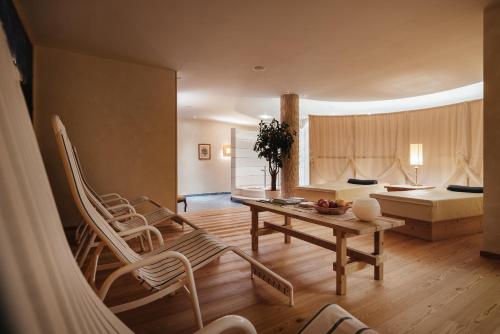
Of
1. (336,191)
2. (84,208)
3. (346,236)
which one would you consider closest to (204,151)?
(336,191)

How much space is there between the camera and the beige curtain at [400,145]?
17.7 feet

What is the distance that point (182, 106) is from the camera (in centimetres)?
696

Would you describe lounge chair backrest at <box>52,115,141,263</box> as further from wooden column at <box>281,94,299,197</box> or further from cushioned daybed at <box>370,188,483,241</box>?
wooden column at <box>281,94,299,197</box>

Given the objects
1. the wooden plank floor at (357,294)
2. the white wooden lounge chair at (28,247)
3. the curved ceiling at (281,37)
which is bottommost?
the wooden plank floor at (357,294)

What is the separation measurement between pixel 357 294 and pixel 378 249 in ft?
1.26

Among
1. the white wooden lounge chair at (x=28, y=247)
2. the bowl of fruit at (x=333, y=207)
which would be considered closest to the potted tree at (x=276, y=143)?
the bowl of fruit at (x=333, y=207)

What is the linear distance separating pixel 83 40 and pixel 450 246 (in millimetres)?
4930

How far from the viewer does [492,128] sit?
2576mm

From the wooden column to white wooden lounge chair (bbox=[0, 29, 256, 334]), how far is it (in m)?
5.36

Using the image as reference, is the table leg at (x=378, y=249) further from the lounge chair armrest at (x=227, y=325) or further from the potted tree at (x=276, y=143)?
the potted tree at (x=276, y=143)

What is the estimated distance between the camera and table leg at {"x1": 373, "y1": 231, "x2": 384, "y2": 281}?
2.01 meters

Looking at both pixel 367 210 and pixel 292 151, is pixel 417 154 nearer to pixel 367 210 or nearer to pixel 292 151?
pixel 292 151

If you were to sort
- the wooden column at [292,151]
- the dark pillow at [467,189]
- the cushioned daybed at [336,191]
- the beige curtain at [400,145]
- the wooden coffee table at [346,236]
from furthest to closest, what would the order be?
the wooden column at [292,151], the beige curtain at [400,145], the cushioned daybed at [336,191], the dark pillow at [467,189], the wooden coffee table at [346,236]

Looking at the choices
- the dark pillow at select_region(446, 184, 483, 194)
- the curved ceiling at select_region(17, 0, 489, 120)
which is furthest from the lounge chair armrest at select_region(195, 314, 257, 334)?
the dark pillow at select_region(446, 184, 483, 194)
